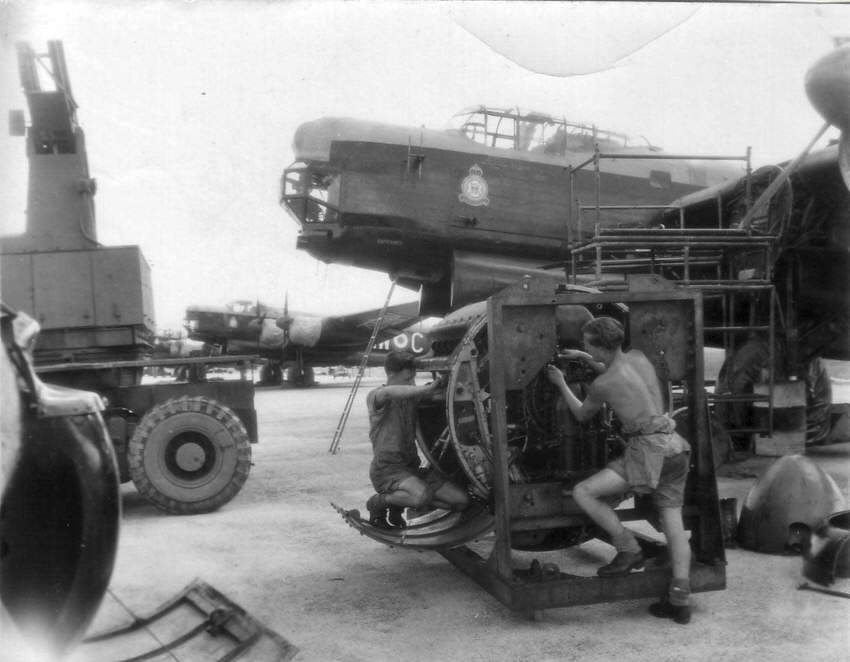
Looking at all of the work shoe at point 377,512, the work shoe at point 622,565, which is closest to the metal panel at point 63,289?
the work shoe at point 377,512

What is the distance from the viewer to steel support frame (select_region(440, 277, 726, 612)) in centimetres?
420

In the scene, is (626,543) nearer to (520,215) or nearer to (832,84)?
(832,84)

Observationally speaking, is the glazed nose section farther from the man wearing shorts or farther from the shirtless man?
the man wearing shorts

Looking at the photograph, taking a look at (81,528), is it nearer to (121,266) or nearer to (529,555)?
(529,555)

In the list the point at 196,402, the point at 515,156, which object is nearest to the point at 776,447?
the point at 515,156

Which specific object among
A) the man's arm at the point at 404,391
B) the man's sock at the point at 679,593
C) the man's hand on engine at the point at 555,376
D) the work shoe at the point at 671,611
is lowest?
the work shoe at the point at 671,611

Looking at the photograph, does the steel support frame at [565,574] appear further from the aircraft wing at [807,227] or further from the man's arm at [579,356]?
the aircraft wing at [807,227]

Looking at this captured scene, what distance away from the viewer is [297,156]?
10555 mm

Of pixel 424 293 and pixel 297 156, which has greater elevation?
pixel 297 156

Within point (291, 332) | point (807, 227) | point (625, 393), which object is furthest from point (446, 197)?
point (291, 332)

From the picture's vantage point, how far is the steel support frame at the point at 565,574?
420cm

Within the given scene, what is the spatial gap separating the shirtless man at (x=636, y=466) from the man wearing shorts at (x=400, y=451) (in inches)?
39.1

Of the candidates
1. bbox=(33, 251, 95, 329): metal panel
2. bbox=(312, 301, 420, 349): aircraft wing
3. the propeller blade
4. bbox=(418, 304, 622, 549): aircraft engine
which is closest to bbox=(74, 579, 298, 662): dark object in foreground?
bbox=(418, 304, 622, 549): aircraft engine

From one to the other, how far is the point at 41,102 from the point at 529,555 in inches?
223
